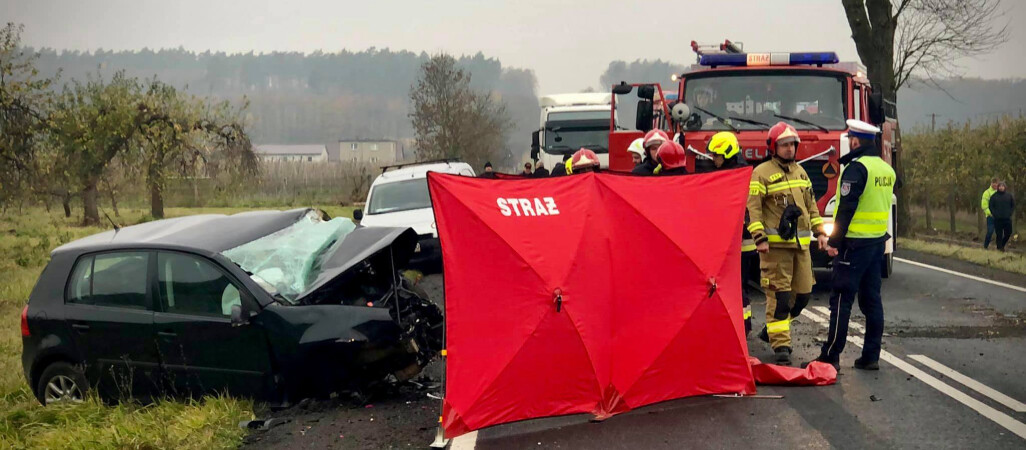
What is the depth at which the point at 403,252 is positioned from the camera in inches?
301

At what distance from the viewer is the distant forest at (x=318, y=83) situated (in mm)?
154875

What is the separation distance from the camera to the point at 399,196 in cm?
1703

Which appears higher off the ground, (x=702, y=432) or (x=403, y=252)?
(x=403, y=252)

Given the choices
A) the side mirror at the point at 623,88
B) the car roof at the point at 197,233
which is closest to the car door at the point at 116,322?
the car roof at the point at 197,233

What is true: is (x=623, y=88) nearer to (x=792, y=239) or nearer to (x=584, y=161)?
(x=584, y=161)

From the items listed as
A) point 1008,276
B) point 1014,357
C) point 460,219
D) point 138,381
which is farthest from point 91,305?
point 1008,276

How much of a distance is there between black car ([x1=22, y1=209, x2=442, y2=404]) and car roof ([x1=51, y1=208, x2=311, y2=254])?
0.7 inches

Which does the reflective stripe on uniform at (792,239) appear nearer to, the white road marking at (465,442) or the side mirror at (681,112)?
the white road marking at (465,442)

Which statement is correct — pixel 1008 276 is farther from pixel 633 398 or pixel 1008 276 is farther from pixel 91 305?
pixel 91 305

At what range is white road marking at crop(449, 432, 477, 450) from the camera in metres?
5.80

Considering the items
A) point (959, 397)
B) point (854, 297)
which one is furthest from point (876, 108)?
point (959, 397)

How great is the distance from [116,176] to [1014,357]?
32566 millimetres

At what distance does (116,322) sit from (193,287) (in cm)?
66

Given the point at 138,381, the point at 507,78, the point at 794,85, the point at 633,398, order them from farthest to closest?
1. the point at 507,78
2. the point at 794,85
3. the point at 138,381
4. the point at 633,398
